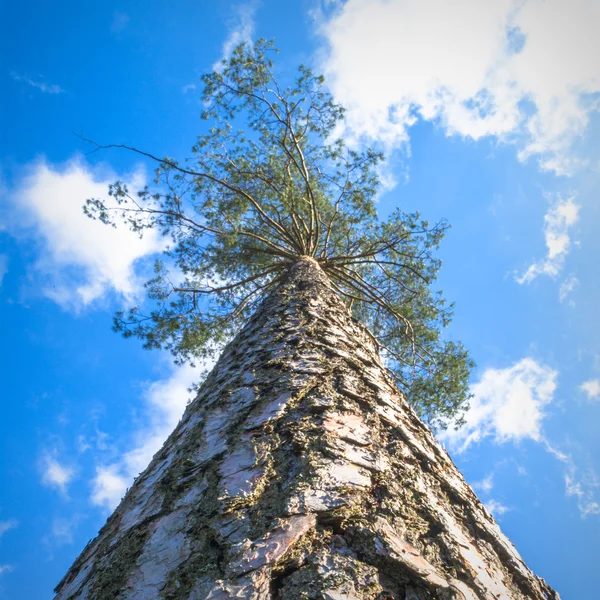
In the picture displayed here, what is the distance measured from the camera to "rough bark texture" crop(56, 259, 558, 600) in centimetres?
93

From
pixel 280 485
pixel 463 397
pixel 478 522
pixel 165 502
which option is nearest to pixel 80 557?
pixel 165 502

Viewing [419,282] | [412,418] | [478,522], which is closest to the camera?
[478,522]

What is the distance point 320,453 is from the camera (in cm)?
129

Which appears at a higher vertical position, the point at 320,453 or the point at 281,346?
the point at 281,346

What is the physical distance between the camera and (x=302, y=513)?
105 centimetres

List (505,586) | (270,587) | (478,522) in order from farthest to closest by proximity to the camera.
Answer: (478,522)
(505,586)
(270,587)

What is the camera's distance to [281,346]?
227cm

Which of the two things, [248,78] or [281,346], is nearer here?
[281,346]

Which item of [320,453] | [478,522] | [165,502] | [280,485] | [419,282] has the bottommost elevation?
[165,502]

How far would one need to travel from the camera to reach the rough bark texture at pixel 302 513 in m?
0.93

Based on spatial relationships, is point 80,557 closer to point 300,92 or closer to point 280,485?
point 280,485

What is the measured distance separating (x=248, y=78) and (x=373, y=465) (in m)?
7.16

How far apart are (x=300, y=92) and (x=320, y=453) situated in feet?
22.7

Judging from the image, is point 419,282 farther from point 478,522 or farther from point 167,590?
point 167,590
